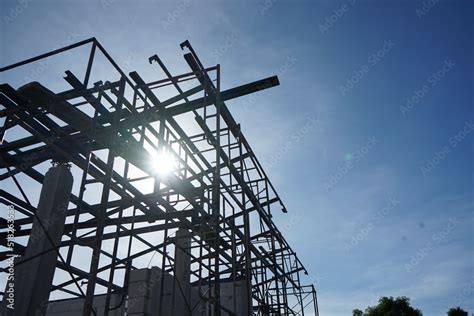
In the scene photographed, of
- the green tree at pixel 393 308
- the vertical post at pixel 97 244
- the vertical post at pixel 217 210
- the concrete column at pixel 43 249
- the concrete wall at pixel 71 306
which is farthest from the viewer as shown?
the green tree at pixel 393 308

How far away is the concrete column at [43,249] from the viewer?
18.7 feet

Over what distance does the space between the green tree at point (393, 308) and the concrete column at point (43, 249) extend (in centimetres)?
5168

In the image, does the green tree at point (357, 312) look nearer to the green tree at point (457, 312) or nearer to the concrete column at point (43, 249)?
the green tree at point (457, 312)

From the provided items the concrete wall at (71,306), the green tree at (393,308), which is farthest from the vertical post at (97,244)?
the green tree at (393,308)

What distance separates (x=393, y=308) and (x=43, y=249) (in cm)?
5283

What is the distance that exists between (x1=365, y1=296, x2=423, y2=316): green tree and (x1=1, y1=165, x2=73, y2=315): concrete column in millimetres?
51682

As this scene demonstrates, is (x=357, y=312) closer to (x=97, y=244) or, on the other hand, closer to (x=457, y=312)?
(x=457, y=312)

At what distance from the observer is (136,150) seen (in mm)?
7613

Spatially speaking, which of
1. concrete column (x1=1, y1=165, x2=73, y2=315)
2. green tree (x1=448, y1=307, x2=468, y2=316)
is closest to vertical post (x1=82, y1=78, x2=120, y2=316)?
concrete column (x1=1, y1=165, x2=73, y2=315)

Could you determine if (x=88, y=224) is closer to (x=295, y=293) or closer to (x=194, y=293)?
(x=194, y=293)

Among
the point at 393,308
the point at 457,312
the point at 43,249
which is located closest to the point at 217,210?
the point at 43,249

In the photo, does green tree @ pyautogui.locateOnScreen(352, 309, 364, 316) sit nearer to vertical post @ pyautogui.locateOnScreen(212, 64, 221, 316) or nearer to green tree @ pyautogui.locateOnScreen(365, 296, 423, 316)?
green tree @ pyautogui.locateOnScreen(365, 296, 423, 316)

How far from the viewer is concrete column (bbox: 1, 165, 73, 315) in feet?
18.7

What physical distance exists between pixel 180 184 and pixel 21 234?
20.7 ft
